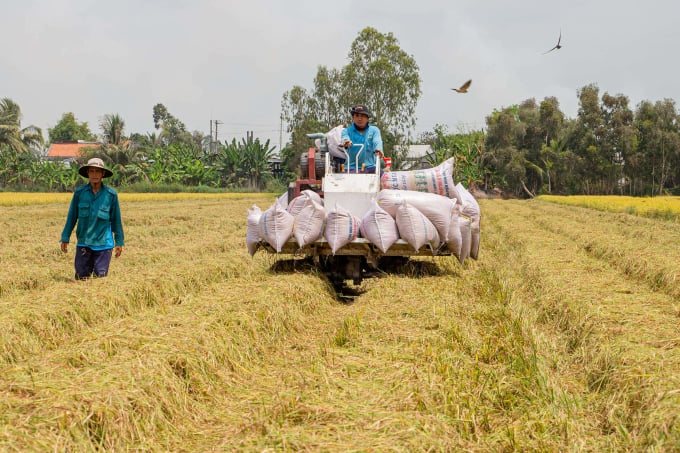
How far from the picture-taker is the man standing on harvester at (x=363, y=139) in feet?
24.8

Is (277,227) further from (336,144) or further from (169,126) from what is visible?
(169,126)

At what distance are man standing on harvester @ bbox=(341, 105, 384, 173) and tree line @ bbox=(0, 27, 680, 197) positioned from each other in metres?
36.3

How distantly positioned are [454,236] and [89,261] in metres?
4.06

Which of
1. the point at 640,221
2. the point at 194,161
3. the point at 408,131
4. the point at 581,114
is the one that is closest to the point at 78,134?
the point at 194,161

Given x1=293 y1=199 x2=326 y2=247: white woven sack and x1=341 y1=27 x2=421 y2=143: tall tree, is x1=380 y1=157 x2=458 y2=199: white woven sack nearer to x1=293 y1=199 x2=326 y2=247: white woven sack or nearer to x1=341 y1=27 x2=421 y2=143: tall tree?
x1=293 y1=199 x2=326 y2=247: white woven sack

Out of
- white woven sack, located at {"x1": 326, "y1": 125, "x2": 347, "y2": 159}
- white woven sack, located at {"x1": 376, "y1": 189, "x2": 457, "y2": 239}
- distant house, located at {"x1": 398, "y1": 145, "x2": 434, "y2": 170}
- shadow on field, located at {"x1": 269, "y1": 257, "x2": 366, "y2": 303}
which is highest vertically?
distant house, located at {"x1": 398, "y1": 145, "x2": 434, "y2": 170}

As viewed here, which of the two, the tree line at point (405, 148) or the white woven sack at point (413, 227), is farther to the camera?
the tree line at point (405, 148)

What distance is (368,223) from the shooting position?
20.9 ft

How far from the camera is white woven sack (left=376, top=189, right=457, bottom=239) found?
6523 millimetres

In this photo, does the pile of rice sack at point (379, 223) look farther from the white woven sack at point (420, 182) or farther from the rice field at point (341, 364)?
the rice field at point (341, 364)

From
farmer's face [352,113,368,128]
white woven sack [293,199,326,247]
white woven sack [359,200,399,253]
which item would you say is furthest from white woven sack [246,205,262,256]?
farmer's face [352,113,368,128]

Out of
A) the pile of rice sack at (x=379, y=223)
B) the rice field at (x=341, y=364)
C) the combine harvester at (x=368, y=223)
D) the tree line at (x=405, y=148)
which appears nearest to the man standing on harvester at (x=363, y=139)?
the combine harvester at (x=368, y=223)

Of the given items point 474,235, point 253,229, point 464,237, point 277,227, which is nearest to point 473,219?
point 474,235

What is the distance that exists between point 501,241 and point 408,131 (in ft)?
114
